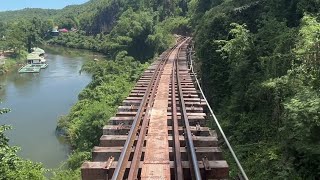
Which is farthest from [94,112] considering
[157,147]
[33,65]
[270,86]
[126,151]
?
[33,65]

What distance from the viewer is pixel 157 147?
8.16 metres

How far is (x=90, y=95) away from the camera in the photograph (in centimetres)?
3438

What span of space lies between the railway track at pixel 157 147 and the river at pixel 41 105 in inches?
629

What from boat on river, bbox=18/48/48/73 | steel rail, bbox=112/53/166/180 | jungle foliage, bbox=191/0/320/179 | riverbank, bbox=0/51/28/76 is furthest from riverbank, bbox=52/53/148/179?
riverbank, bbox=0/51/28/76

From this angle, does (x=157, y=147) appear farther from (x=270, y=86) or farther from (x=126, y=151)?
(x=270, y=86)

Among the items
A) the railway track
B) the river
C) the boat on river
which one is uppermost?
the railway track

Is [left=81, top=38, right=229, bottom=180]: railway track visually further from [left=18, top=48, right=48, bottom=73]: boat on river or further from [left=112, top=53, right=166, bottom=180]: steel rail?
[left=18, top=48, right=48, bottom=73]: boat on river

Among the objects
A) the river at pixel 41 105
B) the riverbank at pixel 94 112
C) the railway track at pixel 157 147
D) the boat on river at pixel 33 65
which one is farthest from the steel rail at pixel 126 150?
the boat on river at pixel 33 65

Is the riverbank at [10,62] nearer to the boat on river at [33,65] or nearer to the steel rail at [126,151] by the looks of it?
the boat on river at [33,65]

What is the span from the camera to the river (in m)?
28.0

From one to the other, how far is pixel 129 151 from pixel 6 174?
7049 mm

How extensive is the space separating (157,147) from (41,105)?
3537 cm

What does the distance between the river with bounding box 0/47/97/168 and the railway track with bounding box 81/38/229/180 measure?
15979 mm

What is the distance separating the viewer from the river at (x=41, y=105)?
2802cm
